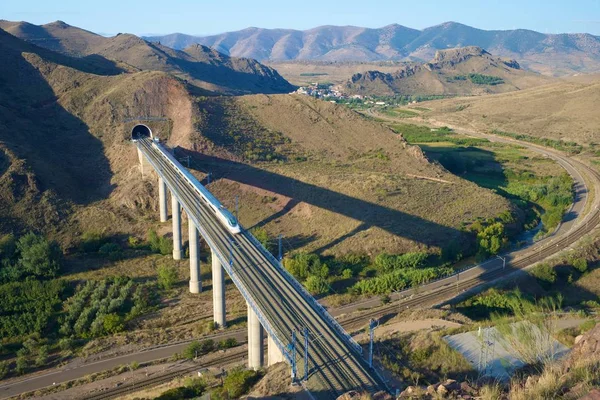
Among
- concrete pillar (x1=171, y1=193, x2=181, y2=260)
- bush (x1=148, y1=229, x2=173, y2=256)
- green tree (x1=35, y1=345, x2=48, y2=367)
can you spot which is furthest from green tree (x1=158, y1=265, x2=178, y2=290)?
green tree (x1=35, y1=345, x2=48, y2=367)

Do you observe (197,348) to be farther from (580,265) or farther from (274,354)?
(580,265)

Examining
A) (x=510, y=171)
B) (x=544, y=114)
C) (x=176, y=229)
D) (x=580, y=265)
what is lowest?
(x=580, y=265)

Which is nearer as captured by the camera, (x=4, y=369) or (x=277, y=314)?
(x=277, y=314)

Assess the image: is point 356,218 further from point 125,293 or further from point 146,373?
point 146,373

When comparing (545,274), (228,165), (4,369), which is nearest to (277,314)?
(4,369)

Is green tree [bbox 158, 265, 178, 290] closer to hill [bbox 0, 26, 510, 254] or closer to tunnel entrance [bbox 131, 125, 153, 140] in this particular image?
hill [bbox 0, 26, 510, 254]

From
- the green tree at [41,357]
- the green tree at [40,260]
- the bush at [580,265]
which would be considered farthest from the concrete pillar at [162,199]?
the bush at [580,265]

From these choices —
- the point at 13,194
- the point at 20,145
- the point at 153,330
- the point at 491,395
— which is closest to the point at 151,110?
the point at 20,145
